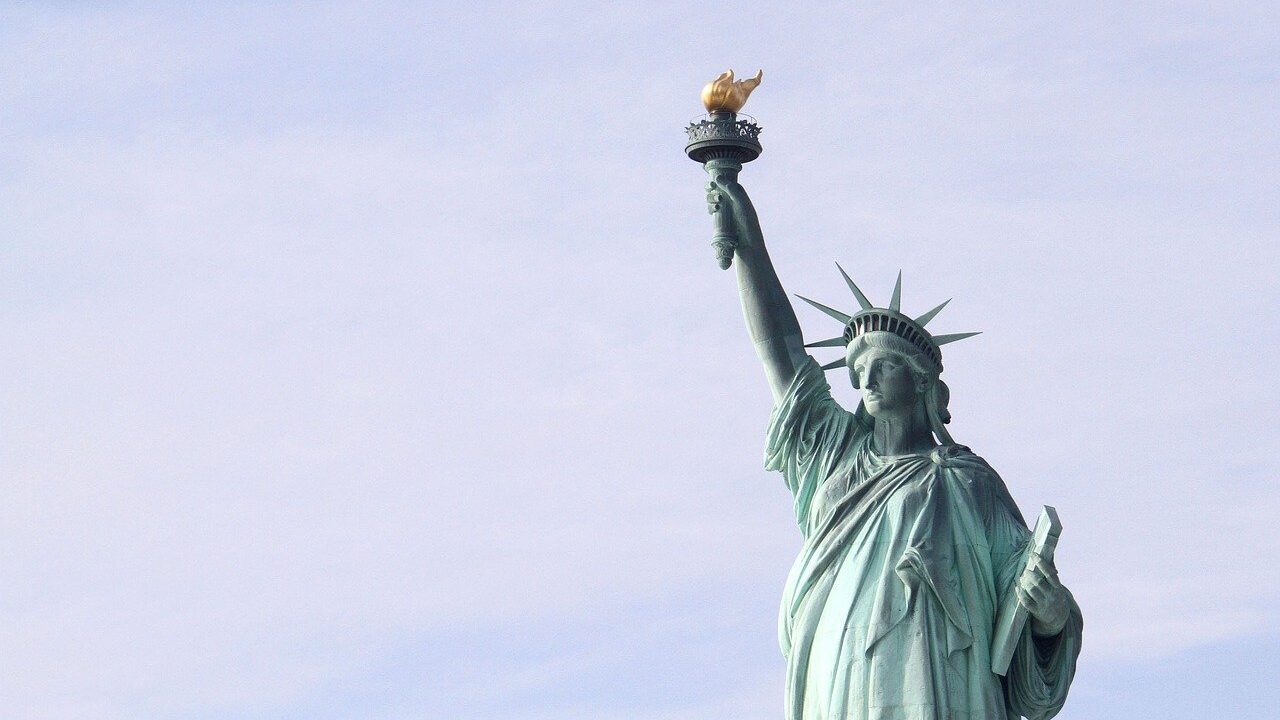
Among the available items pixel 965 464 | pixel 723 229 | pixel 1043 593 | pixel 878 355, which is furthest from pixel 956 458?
pixel 723 229

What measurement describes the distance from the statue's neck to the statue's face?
9 centimetres

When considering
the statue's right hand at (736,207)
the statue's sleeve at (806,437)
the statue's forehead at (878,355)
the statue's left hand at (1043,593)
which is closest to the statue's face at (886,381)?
the statue's forehead at (878,355)

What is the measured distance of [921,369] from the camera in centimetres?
A: 2589

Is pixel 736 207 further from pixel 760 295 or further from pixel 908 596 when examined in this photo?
pixel 908 596

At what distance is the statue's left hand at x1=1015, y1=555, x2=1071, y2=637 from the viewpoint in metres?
24.5

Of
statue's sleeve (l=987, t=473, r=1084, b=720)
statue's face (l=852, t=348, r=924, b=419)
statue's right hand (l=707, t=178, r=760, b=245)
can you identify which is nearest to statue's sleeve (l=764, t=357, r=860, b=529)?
statue's face (l=852, t=348, r=924, b=419)

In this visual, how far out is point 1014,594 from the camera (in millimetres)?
24906

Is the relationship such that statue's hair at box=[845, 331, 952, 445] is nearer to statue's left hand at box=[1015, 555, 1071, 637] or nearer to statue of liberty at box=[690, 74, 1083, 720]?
statue of liberty at box=[690, 74, 1083, 720]

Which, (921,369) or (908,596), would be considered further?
(921,369)

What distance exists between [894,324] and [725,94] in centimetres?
225

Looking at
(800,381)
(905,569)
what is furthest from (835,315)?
(905,569)

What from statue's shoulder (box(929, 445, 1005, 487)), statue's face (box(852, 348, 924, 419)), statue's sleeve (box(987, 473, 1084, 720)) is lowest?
statue's sleeve (box(987, 473, 1084, 720))

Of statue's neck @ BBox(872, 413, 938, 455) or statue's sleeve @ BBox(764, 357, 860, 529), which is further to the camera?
statue's sleeve @ BBox(764, 357, 860, 529)

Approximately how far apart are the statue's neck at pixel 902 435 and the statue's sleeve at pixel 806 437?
0.70 feet
